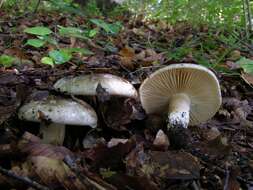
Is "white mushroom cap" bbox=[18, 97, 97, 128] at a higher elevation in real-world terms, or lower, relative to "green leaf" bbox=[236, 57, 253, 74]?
lower

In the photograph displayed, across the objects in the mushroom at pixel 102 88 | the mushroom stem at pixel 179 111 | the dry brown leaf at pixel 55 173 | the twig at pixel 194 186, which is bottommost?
the twig at pixel 194 186

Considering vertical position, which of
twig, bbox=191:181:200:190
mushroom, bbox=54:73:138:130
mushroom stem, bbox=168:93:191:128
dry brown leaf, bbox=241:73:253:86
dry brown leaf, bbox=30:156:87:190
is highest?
mushroom, bbox=54:73:138:130

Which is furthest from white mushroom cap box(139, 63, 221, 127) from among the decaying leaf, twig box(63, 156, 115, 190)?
twig box(63, 156, 115, 190)

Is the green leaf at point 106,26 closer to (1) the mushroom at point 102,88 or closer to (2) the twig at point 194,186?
(1) the mushroom at point 102,88

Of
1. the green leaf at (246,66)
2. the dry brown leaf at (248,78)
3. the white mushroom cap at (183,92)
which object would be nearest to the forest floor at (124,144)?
the dry brown leaf at (248,78)

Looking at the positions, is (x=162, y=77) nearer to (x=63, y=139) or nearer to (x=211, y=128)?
(x=211, y=128)

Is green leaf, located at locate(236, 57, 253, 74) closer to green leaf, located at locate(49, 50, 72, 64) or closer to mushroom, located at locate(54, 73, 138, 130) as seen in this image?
mushroom, located at locate(54, 73, 138, 130)

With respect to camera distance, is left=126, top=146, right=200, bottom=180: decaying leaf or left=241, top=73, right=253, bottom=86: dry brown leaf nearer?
left=126, top=146, right=200, bottom=180: decaying leaf
